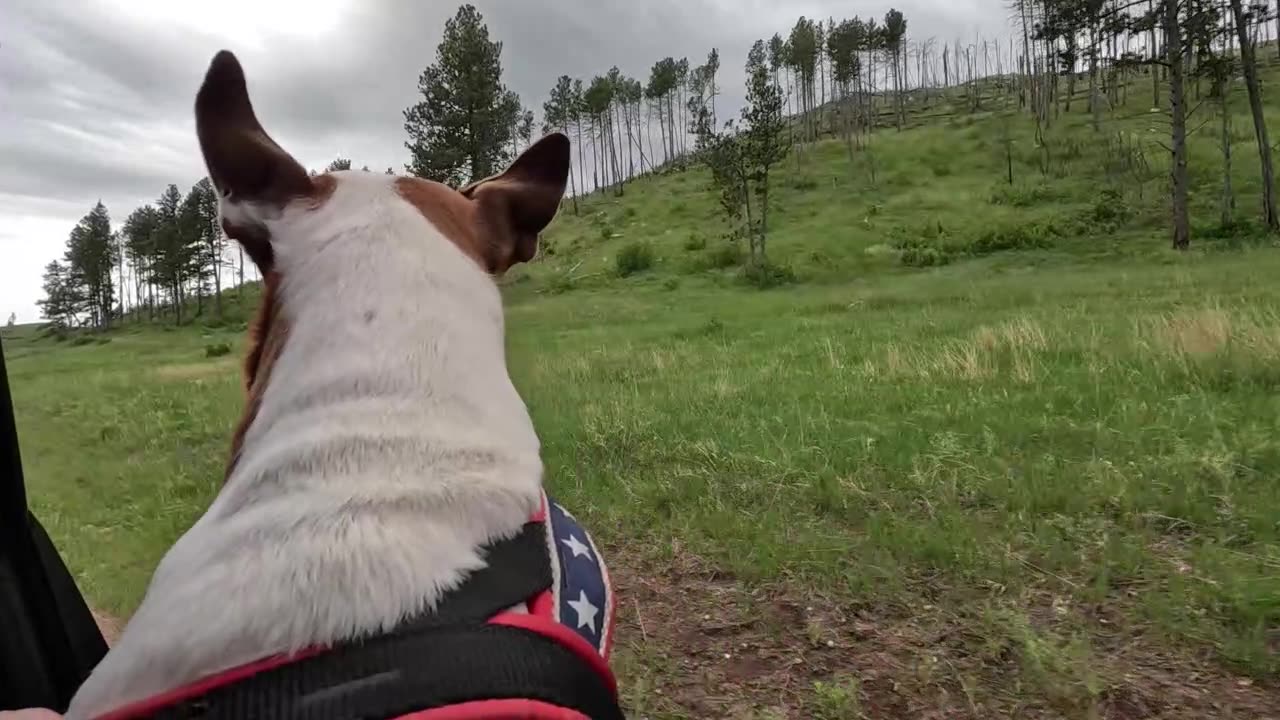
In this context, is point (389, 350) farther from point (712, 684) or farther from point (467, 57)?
point (467, 57)

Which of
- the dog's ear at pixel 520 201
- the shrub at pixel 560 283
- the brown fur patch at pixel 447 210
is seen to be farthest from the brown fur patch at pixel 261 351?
the shrub at pixel 560 283

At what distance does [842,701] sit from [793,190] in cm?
5031

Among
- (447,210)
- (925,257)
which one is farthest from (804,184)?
(447,210)

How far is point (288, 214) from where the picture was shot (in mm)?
1808

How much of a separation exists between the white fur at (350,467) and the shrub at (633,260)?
3424 centimetres

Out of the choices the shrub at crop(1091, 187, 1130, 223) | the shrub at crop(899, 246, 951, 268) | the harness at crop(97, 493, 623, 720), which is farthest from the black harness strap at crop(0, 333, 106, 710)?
the shrub at crop(1091, 187, 1130, 223)

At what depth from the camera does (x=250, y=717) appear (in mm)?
1026

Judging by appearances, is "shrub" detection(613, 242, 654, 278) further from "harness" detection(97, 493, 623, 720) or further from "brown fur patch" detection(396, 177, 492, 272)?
"harness" detection(97, 493, 623, 720)

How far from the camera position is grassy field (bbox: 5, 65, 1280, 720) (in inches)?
116

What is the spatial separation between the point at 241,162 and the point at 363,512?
3.19 ft

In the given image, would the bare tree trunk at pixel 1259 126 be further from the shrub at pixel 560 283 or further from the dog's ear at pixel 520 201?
the dog's ear at pixel 520 201

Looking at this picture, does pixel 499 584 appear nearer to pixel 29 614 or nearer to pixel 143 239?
pixel 29 614

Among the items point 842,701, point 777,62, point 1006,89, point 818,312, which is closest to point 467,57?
point 818,312

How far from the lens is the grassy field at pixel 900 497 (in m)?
2.94
